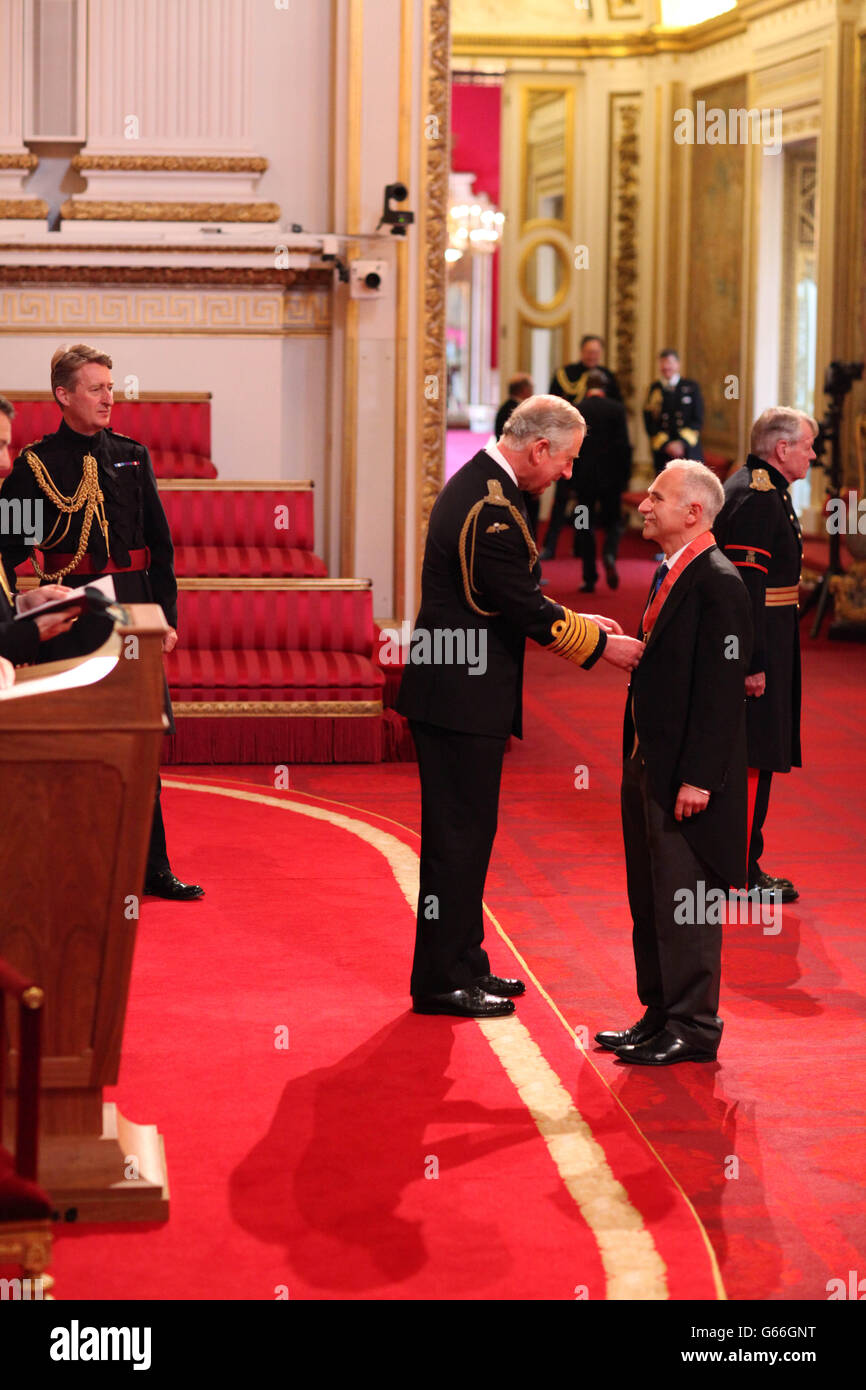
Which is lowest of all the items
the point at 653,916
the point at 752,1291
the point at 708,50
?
the point at 752,1291

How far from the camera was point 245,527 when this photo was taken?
8.45 meters

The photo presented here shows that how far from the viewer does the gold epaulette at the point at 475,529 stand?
169 inches

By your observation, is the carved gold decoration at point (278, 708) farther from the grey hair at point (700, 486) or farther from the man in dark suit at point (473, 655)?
the grey hair at point (700, 486)

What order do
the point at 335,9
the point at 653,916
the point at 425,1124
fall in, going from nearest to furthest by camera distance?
1. the point at 425,1124
2. the point at 653,916
3. the point at 335,9

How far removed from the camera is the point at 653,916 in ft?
13.9

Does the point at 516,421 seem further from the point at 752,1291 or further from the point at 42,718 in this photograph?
the point at 752,1291

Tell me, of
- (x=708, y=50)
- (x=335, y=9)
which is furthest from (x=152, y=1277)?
(x=708, y=50)

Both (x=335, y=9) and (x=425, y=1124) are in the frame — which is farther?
(x=335, y=9)

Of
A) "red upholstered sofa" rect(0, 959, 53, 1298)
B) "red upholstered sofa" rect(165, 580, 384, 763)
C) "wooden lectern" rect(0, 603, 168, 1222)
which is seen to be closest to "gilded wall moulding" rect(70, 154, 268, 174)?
"red upholstered sofa" rect(165, 580, 384, 763)

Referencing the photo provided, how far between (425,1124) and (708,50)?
1385cm

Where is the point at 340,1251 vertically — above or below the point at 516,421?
below

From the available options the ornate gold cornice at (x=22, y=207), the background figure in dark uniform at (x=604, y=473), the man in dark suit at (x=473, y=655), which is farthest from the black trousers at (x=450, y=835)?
the background figure in dark uniform at (x=604, y=473)

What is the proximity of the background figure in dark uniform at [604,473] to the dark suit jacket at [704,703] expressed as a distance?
7.96 metres

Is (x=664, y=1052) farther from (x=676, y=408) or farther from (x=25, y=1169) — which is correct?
(x=676, y=408)
